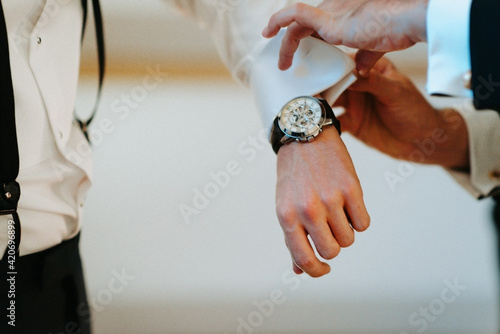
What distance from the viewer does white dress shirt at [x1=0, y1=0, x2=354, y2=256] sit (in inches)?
23.3

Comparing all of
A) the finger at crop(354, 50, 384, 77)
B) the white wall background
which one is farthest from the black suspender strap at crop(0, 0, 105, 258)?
the white wall background

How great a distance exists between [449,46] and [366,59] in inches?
5.5

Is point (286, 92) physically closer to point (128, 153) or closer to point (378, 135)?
point (378, 135)

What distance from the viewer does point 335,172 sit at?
0.58 metres

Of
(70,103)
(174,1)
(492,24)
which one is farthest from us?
(174,1)

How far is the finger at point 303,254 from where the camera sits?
562 mm

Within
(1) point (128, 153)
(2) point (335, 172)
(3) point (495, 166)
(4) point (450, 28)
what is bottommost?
(1) point (128, 153)

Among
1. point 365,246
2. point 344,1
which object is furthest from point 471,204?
point 344,1

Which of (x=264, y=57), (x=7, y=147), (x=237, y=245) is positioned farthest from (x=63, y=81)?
(x=237, y=245)

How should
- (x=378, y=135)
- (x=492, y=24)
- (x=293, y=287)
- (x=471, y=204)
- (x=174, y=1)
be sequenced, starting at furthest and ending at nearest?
(x=471, y=204) → (x=293, y=287) → (x=378, y=135) → (x=174, y=1) → (x=492, y=24)

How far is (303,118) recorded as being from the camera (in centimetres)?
62

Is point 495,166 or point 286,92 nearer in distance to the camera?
point 286,92

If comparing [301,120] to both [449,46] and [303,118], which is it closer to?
[303,118]

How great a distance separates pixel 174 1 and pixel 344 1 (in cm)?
27
